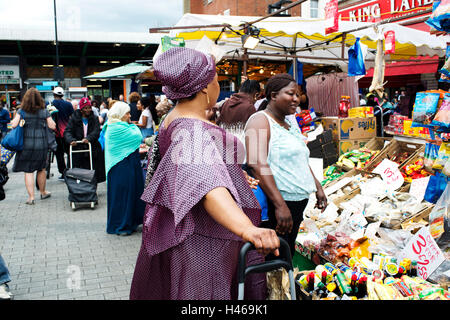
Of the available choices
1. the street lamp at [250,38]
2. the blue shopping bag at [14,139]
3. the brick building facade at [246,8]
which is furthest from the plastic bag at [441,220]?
the brick building facade at [246,8]

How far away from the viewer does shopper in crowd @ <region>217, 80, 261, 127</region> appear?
533cm


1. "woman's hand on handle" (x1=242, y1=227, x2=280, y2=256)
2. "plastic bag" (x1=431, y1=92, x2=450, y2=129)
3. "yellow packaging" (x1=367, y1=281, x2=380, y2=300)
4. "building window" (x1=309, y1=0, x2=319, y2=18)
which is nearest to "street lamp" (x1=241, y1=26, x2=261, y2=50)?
"plastic bag" (x1=431, y1=92, x2=450, y2=129)

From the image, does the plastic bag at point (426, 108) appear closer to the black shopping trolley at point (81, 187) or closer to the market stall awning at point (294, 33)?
the market stall awning at point (294, 33)

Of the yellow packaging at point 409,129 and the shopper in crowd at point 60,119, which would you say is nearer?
the yellow packaging at point 409,129

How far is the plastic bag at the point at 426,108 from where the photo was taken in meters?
3.26

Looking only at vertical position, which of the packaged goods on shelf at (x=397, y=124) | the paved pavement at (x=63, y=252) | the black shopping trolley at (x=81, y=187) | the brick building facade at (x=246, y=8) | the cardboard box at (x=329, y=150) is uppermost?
the brick building facade at (x=246, y=8)

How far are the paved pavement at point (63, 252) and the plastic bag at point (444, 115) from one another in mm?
3039

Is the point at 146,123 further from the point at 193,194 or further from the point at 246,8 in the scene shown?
the point at 246,8

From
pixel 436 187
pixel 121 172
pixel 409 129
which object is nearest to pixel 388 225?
pixel 436 187

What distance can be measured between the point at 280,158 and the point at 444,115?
1.27 meters

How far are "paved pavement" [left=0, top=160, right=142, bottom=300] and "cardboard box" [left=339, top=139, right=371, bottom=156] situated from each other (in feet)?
12.9

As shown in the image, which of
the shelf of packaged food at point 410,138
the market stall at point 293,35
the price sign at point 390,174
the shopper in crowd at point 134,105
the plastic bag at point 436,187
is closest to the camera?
the plastic bag at point 436,187

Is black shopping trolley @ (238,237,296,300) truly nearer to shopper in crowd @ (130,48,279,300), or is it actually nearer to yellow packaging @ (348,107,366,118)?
shopper in crowd @ (130,48,279,300)

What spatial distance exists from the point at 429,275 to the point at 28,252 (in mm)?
4370
